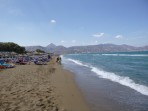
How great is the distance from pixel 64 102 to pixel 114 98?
8.92ft

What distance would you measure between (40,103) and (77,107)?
1.63 metres

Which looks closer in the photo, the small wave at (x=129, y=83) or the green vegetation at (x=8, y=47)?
the small wave at (x=129, y=83)

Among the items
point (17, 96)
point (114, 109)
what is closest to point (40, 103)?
point (17, 96)

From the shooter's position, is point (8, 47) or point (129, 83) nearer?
point (129, 83)

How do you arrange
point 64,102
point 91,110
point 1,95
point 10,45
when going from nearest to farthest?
point 91,110 → point 64,102 → point 1,95 → point 10,45

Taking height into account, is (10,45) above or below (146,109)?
above

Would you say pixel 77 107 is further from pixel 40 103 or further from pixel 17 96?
pixel 17 96

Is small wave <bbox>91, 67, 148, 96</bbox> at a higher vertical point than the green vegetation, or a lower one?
lower

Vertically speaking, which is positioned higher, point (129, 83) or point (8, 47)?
point (8, 47)

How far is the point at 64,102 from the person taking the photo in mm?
7910

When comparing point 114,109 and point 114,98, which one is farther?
point 114,98

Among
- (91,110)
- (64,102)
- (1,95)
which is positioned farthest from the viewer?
(1,95)

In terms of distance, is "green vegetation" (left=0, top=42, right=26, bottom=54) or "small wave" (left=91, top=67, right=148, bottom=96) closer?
"small wave" (left=91, top=67, right=148, bottom=96)

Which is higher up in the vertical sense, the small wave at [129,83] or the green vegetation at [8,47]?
the green vegetation at [8,47]
